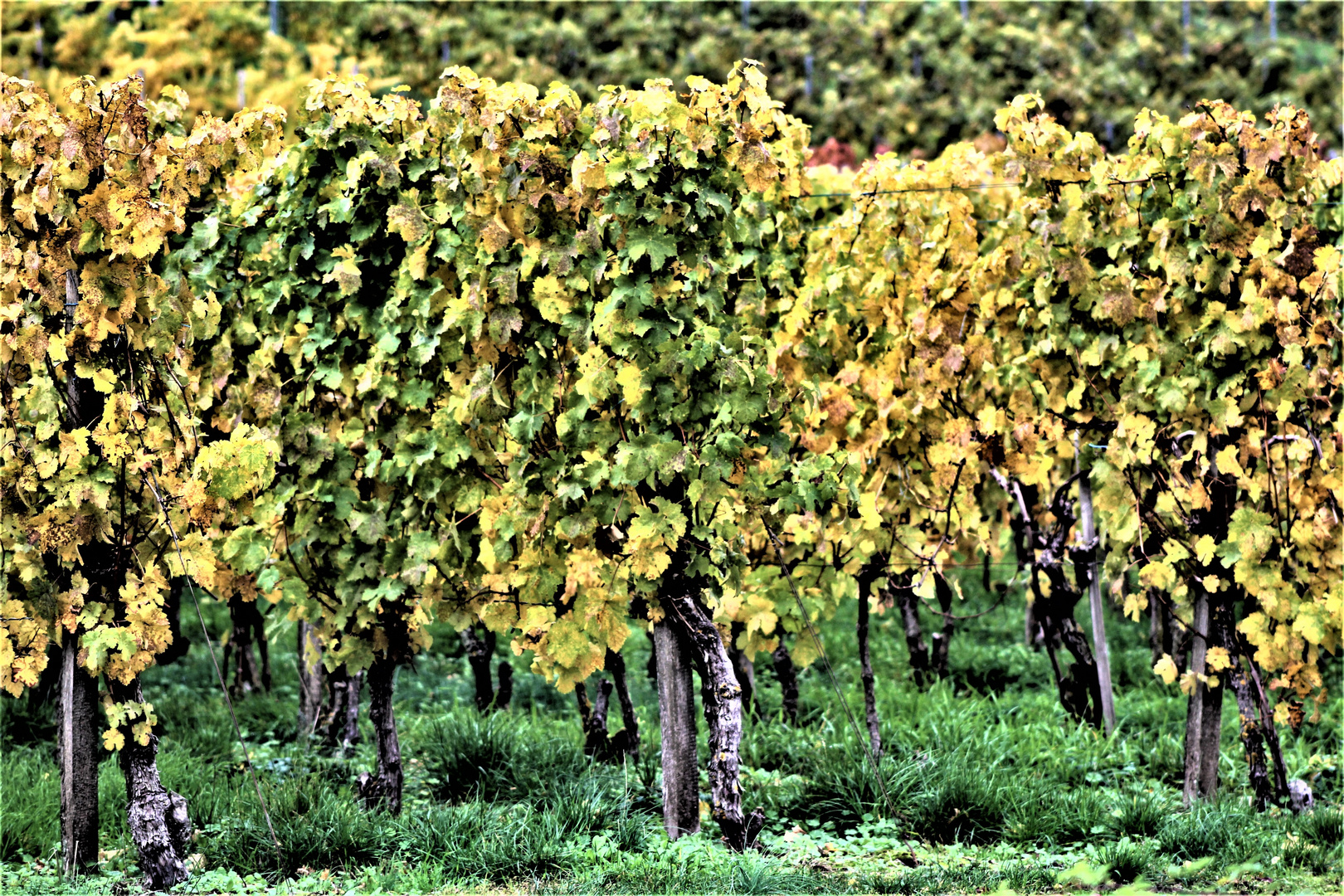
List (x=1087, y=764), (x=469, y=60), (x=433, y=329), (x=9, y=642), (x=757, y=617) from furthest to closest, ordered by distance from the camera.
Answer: (x=469, y=60) → (x=1087, y=764) → (x=757, y=617) → (x=433, y=329) → (x=9, y=642)

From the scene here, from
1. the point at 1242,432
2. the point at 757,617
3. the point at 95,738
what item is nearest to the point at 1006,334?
the point at 1242,432

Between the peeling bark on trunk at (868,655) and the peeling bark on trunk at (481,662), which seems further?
the peeling bark on trunk at (481,662)

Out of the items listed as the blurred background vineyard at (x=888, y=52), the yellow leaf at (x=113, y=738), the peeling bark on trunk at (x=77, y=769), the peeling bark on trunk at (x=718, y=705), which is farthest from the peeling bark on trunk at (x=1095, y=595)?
the blurred background vineyard at (x=888, y=52)

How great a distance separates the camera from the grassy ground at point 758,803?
4336mm

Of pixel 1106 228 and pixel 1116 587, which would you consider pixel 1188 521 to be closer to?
pixel 1116 587

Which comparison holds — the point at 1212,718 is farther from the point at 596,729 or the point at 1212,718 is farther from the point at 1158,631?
the point at 596,729

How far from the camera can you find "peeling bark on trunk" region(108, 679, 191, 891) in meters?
4.34

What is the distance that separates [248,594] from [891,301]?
9.54ft

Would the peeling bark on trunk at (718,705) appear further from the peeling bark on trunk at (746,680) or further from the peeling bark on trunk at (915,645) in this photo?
the peeling bark on trunk at (915,645)

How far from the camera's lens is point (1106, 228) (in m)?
5.18

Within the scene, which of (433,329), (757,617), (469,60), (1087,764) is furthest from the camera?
(469,60)

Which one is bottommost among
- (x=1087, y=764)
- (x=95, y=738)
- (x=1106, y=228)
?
(x=1087, y=764)

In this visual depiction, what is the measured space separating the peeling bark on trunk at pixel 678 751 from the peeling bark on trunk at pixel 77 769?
1.97 meters

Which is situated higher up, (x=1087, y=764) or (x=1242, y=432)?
(x=1242, y=432)
